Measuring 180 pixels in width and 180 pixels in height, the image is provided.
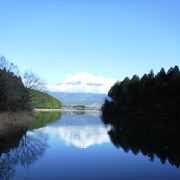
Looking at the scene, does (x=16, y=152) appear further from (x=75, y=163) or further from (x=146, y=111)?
(x=146, y=111)

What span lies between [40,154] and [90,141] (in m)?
13.8

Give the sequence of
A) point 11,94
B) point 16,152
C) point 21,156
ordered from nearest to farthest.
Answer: point 21,156
point 16,152
point 11,94

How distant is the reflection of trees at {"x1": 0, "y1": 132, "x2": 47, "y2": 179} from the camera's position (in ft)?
85.5

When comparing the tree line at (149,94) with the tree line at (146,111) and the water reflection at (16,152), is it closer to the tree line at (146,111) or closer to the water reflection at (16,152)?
the tree line at (146,111)

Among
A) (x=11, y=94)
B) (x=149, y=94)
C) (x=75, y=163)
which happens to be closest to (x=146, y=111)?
(x=149, y=94)

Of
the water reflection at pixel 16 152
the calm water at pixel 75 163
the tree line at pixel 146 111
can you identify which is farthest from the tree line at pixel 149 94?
the calm water at pixel 75 163

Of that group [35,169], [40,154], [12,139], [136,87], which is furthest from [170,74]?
[35,169]

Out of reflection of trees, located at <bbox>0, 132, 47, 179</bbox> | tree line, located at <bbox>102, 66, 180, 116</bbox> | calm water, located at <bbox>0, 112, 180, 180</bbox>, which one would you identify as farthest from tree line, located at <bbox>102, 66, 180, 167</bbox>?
reflection of trees, located at <bbox>0, 132, 47, 179</bbox>

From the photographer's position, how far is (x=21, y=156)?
110 ft

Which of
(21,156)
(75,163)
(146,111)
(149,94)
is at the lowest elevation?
(75,163)

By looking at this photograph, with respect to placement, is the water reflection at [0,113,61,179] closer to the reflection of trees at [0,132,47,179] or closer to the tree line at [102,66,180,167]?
the reflection of trees at [0,132,47,179]

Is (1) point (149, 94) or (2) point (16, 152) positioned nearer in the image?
(2) point (16, 152)

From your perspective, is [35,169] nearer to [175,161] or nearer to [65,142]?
[175,161]

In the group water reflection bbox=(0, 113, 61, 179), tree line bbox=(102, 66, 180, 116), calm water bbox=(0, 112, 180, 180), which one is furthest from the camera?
tree line bbox=(102, 66, 180, 116)
